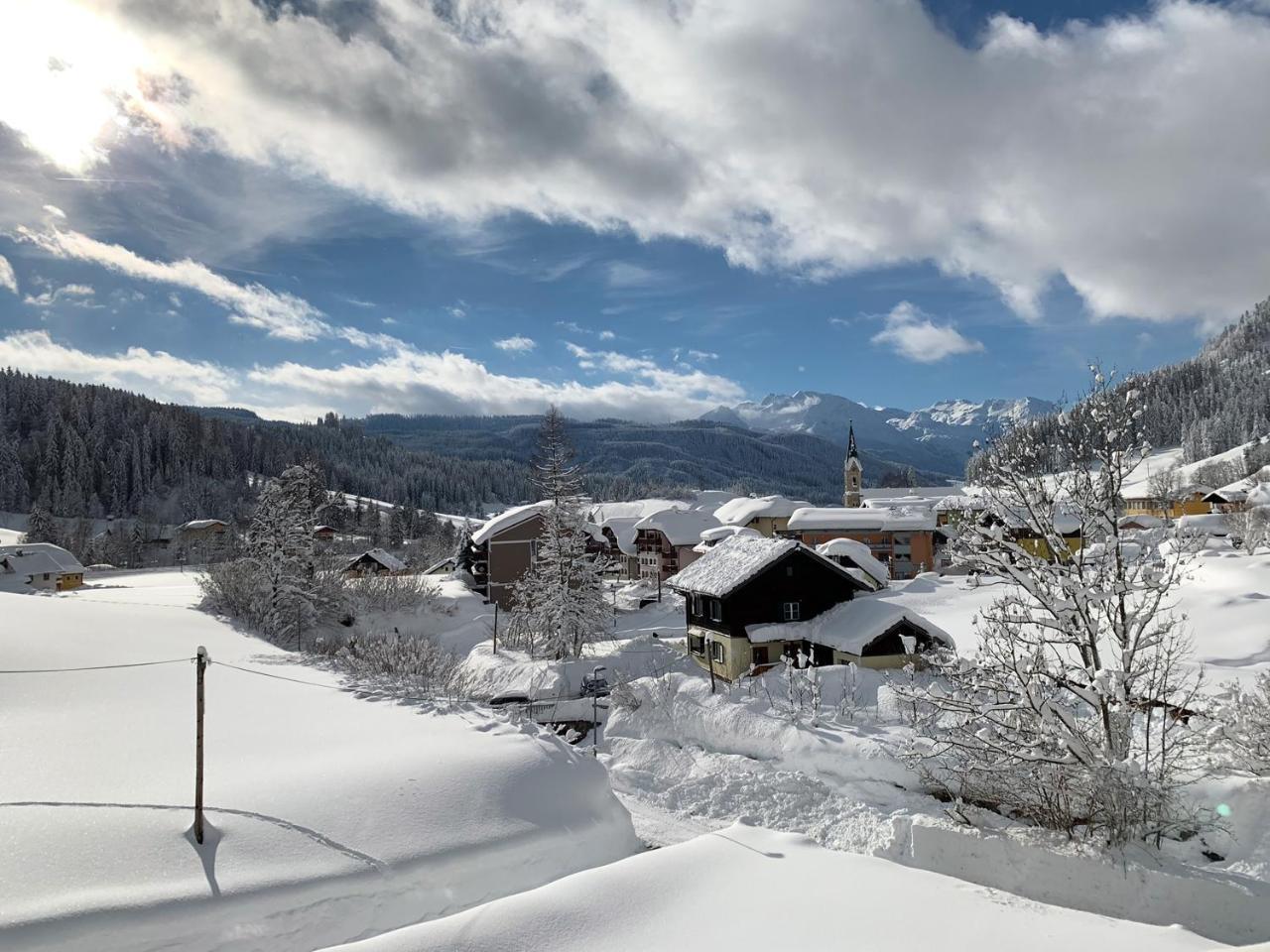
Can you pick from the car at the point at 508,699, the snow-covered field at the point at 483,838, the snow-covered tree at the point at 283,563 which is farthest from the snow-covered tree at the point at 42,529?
the car at the point at 508,699

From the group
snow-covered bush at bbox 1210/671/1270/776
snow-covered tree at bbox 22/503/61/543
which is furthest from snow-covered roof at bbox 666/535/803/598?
snow-covered tree at bbox 22/503/61/543

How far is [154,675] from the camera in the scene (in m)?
19.9

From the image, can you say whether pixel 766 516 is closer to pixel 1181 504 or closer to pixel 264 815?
pixel 1181 504

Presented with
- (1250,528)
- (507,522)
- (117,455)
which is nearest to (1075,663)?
(507,522)

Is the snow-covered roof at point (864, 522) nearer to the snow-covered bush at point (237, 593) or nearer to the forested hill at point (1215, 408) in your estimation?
the snow-covered bush at point (237, 593)

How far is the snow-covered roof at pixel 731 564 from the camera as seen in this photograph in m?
32.8

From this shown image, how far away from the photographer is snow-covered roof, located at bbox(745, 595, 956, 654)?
30023 mm

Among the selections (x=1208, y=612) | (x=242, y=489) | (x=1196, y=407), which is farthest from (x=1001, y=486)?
(x=1196, y=407)

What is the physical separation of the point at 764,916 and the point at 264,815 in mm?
8286

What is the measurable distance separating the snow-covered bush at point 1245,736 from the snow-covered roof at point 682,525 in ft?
168

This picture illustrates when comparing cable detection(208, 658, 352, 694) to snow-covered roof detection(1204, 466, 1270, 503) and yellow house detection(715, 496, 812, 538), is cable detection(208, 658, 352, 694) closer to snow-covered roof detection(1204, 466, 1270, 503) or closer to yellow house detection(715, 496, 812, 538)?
yellow house detection(715, 496, 812, 538)

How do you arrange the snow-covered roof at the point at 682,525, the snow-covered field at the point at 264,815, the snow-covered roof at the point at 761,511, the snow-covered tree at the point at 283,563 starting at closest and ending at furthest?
the snow-covered field at the point at 264,815
the snow-covered tree at the point at 283,563
the snow-covered roof at the point at 682,525
the snow-covered roof at the point at 761,511

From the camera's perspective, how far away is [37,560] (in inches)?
2370

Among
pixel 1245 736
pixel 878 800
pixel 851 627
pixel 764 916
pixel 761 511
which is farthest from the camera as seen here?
pixel 761 511
